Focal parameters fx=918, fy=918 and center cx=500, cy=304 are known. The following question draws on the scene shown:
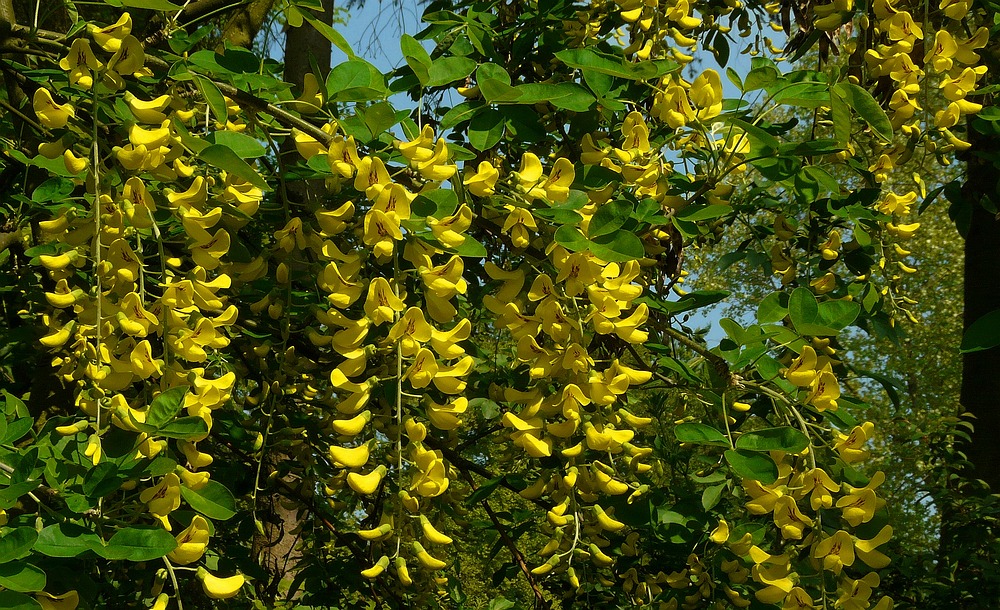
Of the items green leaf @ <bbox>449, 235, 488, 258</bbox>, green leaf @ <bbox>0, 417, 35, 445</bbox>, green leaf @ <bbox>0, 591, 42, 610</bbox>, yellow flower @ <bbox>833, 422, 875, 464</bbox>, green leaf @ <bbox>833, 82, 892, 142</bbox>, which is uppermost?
green leaf @ <bbox>833, 82, 892, 142</bbox>

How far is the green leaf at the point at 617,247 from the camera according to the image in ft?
4.41

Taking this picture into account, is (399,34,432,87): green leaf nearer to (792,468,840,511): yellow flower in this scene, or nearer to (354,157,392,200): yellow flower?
(354,157,392,200): yellow flower

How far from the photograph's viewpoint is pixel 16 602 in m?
1.07

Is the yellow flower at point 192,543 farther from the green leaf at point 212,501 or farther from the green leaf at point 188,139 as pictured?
the green leaf at point 188,139

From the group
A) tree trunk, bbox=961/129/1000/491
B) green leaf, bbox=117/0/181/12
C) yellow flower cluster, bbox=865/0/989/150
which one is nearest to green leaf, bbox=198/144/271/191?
green leaf, bbox=117/0/181/12

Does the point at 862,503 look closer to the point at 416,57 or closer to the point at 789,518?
the point at 789,518

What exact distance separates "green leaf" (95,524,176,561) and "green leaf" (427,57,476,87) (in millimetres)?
761

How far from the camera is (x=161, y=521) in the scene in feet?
3.94

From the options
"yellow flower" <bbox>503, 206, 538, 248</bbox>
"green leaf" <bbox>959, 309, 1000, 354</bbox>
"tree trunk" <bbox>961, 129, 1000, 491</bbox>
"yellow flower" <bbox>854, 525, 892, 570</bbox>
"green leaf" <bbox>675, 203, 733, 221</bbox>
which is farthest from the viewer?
"tree trunk" <bbox>961, 129, 1000, 491</bbox>

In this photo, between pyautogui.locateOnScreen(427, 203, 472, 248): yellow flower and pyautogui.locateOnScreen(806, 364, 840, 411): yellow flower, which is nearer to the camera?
pyautogui.locateOnScreen(427, 203, 472, 248): yellow flower

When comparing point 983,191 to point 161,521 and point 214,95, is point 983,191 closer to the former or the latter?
point 214,95

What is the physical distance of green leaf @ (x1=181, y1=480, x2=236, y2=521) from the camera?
125 cm

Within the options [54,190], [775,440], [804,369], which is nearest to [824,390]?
[804,369]

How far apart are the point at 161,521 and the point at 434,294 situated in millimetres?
470
